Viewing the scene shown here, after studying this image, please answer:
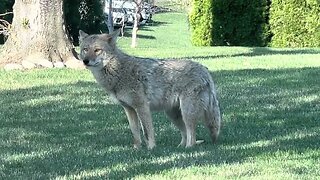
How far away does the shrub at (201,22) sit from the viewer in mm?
28891

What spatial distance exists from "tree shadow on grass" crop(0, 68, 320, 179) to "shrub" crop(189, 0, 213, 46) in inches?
578

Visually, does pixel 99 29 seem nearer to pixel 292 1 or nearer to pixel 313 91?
pixel 292 1

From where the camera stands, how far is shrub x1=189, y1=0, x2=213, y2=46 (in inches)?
1137

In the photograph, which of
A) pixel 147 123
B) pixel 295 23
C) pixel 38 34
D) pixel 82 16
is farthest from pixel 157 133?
pixel 82 16

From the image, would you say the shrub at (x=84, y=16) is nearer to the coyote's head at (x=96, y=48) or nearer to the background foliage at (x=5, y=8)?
the background foliage at (x=5, y=8)

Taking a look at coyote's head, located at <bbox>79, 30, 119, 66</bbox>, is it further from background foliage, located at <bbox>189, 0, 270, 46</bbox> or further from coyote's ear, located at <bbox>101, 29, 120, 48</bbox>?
background foliage, located at <bbox>189, 0, 270, 46</bbox>

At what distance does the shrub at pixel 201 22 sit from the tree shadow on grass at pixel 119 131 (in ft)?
48.2

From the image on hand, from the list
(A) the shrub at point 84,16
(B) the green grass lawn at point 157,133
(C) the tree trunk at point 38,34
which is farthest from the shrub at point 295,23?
(C) the tree trunk at point 38,34

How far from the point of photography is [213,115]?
7.88 metres

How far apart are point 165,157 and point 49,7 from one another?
35.4ft

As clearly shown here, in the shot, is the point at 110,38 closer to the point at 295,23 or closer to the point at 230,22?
the point at 295,23

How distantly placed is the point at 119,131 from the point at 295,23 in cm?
1996

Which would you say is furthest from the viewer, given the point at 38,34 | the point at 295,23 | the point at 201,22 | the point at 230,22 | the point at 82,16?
the point at 82,16

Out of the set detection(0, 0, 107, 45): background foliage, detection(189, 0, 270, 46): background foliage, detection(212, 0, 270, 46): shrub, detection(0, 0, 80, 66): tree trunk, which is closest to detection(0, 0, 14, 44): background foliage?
detection(0, 0, 107, 45): background foliage
